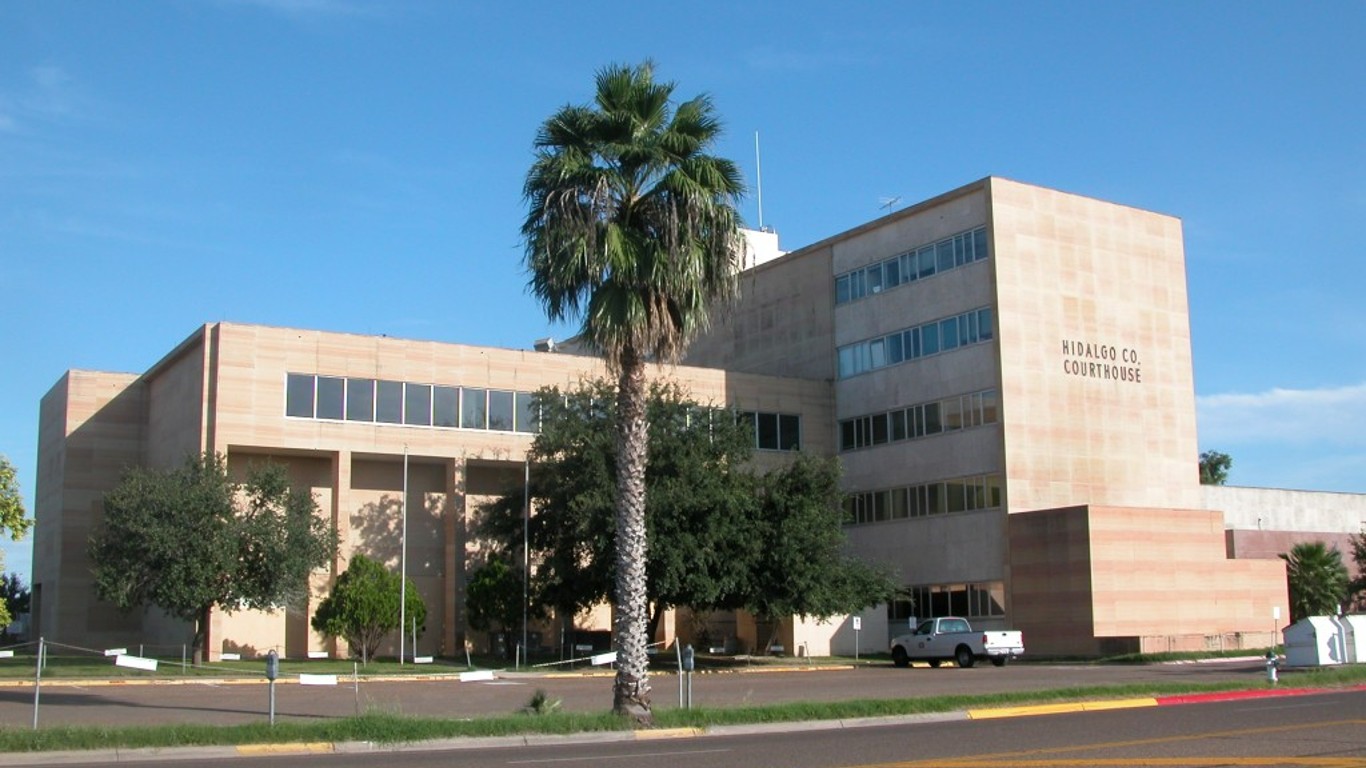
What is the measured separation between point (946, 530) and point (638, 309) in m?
38.3

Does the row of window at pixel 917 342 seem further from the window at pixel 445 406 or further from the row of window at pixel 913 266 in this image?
the window at pixel 445 406

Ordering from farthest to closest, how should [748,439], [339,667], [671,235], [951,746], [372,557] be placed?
[372,557] < [748,439] < [339,667] < [671,235] < [951,746]

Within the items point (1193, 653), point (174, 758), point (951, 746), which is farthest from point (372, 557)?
point (951, 746)

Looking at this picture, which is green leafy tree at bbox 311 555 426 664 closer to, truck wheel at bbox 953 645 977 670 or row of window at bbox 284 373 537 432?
row of window at bbox 284 373 537 432

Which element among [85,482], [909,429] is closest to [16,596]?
[85,482]

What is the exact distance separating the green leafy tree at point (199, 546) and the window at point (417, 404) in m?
9.37

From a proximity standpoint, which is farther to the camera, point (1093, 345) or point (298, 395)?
point (1093, 345)

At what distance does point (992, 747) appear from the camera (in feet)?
57.2

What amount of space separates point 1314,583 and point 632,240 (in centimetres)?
4936

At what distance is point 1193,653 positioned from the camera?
50656 mm

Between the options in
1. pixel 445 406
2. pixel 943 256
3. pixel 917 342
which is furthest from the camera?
pixel 917 342

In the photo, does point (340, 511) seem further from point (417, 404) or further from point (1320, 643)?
point (1320, 643)

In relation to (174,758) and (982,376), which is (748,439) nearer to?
(982,376)

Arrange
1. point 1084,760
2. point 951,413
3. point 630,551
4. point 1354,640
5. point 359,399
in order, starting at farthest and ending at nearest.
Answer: point 951,413
point 359,399
point 1354,640
point 630,551
point 1084,760
